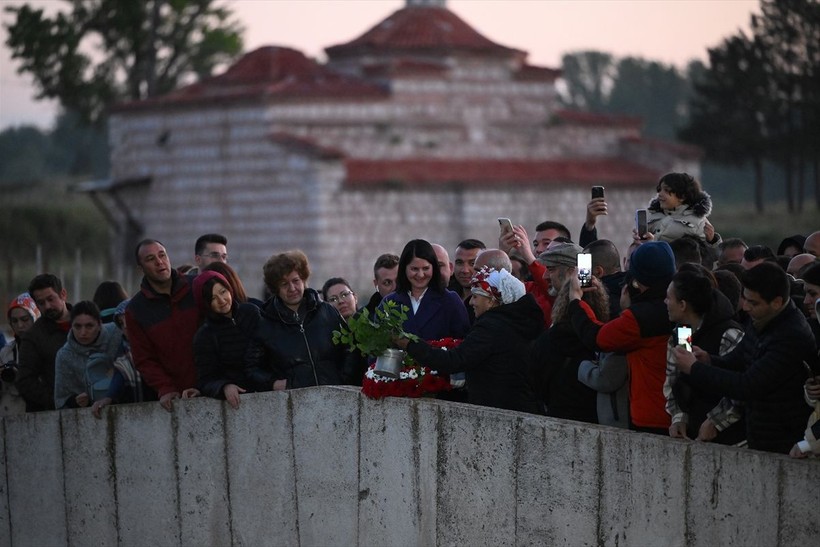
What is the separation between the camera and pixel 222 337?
10039 mm

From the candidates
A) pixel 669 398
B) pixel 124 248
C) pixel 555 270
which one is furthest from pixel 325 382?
pixel 124 248

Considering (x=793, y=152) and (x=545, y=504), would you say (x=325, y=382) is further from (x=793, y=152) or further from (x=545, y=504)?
(x=793, y=152)

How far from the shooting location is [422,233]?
4709 cm

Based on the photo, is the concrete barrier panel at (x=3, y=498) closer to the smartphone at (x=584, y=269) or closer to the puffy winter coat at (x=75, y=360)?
the puffy winter coat at (x=75, y=360)

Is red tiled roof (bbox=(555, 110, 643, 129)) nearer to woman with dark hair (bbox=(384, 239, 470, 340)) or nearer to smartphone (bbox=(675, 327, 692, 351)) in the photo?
woman with dark hair (bbox=(384, 239, 470, 340))

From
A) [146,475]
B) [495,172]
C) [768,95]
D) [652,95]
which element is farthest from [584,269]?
[652,95]

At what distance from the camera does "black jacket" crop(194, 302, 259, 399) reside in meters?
10.0

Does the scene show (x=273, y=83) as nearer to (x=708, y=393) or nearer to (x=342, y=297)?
(x=342, y=297)

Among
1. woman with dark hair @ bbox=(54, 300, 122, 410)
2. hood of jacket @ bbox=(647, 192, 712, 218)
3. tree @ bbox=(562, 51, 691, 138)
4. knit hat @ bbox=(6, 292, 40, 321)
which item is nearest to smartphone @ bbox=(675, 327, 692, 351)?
hood of jacket @ bbox=(647, 192, 712, 218)

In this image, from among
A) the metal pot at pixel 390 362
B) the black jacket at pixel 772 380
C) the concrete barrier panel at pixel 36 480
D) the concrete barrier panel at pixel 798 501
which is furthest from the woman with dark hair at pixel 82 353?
the concrete barrier panel at pixel 798 501

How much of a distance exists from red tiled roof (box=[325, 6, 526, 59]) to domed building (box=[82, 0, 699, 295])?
0.06 metres

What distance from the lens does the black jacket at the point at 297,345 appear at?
9.93 m

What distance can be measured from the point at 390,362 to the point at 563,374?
0.93 meters

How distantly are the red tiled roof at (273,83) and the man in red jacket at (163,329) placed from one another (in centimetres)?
3668
